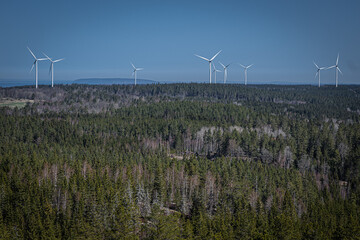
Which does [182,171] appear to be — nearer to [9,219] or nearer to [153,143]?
[9,219]

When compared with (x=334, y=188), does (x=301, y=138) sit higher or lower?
higher

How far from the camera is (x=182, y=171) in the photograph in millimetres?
104875

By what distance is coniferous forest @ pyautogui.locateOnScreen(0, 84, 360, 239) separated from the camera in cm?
6431

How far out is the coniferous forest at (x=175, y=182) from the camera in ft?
211

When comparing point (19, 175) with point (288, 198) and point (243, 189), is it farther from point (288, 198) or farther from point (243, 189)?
point (288, 198)

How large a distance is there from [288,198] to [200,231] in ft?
123

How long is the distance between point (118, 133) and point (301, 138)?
87.7m

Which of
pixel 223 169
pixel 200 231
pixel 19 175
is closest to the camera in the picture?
pixel 200 231

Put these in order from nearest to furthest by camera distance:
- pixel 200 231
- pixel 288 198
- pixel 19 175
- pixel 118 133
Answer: pixel 200 231 < pixel 288 198 < pixel 19 175 < pixel 118 133

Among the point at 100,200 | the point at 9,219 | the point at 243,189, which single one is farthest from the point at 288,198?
the point at 9,219

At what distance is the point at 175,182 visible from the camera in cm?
10181

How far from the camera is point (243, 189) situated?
96.9 m

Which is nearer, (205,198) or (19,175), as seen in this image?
(205,198)

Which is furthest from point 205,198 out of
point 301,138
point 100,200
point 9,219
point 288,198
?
point 301,138
